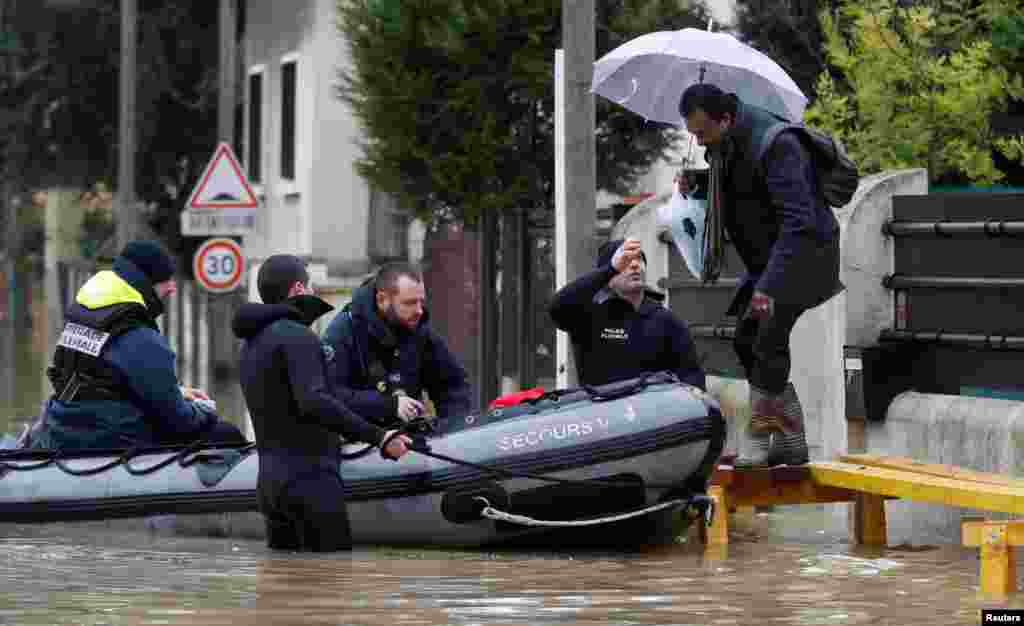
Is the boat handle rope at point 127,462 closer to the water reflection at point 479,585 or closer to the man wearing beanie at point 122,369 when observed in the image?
the man wearing beanie at point 122,369

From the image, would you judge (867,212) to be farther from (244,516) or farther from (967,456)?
(244,516)

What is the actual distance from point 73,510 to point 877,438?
3.90m

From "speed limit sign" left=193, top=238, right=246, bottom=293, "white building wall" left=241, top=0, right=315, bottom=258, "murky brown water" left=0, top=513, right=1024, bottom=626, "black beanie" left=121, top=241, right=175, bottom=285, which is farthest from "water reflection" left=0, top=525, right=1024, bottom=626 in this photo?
"white building wall" left=241, top=0, right=315, bottom=258

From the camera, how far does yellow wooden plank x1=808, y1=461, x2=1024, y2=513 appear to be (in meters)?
9.21

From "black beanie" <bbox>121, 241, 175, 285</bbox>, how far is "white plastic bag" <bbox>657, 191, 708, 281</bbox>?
2.71 m

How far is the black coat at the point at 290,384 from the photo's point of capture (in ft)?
33.7

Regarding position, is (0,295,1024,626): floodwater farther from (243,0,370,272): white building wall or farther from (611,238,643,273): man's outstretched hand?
(243,0,370,272): white building wall

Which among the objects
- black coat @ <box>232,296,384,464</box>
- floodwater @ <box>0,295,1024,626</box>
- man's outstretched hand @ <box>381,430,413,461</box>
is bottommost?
floodwater @ <box>0,295,1024,626</box>

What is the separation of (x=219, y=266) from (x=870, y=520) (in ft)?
47.7

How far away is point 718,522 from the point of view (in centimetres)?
1105

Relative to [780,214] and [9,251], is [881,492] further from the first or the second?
[9,251]

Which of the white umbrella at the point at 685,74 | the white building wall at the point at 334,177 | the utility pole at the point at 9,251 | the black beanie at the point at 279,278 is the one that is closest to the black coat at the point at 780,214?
the white umbrella at the point at 685,74

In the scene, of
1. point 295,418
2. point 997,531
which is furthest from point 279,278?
point 997,531

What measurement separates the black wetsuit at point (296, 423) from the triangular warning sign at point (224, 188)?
14.2m
